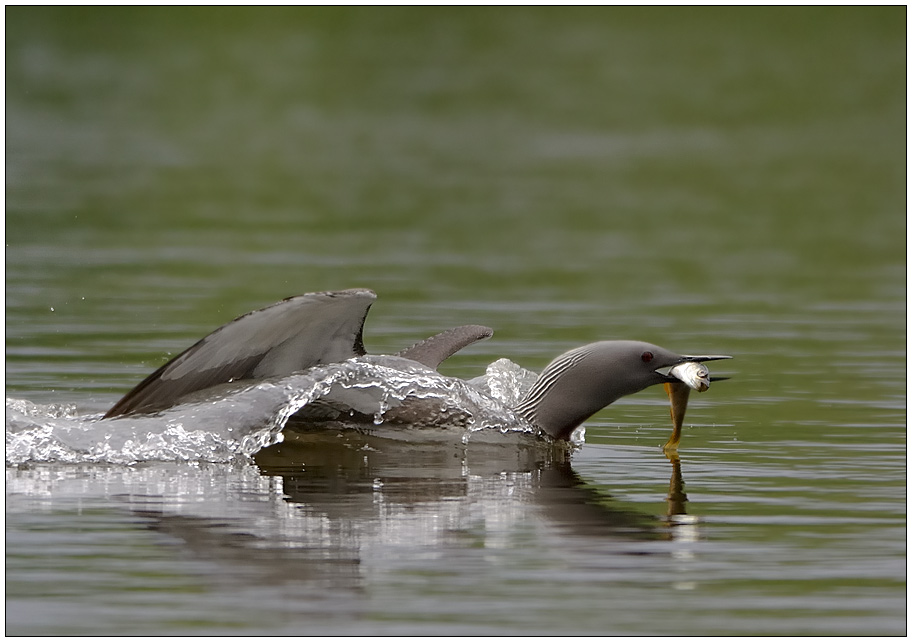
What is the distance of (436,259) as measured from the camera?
49.2 ft

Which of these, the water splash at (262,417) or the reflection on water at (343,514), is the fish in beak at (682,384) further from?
the water splash at (262,417)

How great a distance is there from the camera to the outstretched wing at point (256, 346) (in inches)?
328

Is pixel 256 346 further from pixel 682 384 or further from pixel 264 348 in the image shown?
pixel 682 384

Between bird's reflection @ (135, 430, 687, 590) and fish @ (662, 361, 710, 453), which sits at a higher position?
fish @ (662, 361, 710, 453)

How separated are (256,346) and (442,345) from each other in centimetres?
136

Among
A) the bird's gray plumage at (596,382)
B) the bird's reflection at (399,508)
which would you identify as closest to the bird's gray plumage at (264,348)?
the bird's reflection at (399,508)

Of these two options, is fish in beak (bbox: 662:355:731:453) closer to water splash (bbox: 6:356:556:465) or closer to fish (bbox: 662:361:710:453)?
fish (bbox: 662:361:710:453)

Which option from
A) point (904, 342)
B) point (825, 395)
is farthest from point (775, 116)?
point (825, 395)

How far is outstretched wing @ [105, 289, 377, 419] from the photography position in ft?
27.4

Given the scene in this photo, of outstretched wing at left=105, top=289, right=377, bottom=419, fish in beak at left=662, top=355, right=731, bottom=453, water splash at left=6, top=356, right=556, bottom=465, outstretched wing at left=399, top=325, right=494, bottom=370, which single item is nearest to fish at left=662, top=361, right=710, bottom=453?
fish in beak at left=662, top=355, right=731, bottom=453

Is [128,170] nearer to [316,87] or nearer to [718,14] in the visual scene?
[316,87]

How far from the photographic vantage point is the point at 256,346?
8.55m

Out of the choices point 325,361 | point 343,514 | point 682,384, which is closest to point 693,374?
point 682,384

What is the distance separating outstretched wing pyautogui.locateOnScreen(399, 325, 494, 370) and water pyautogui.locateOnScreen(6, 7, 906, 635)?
2.29 ft
